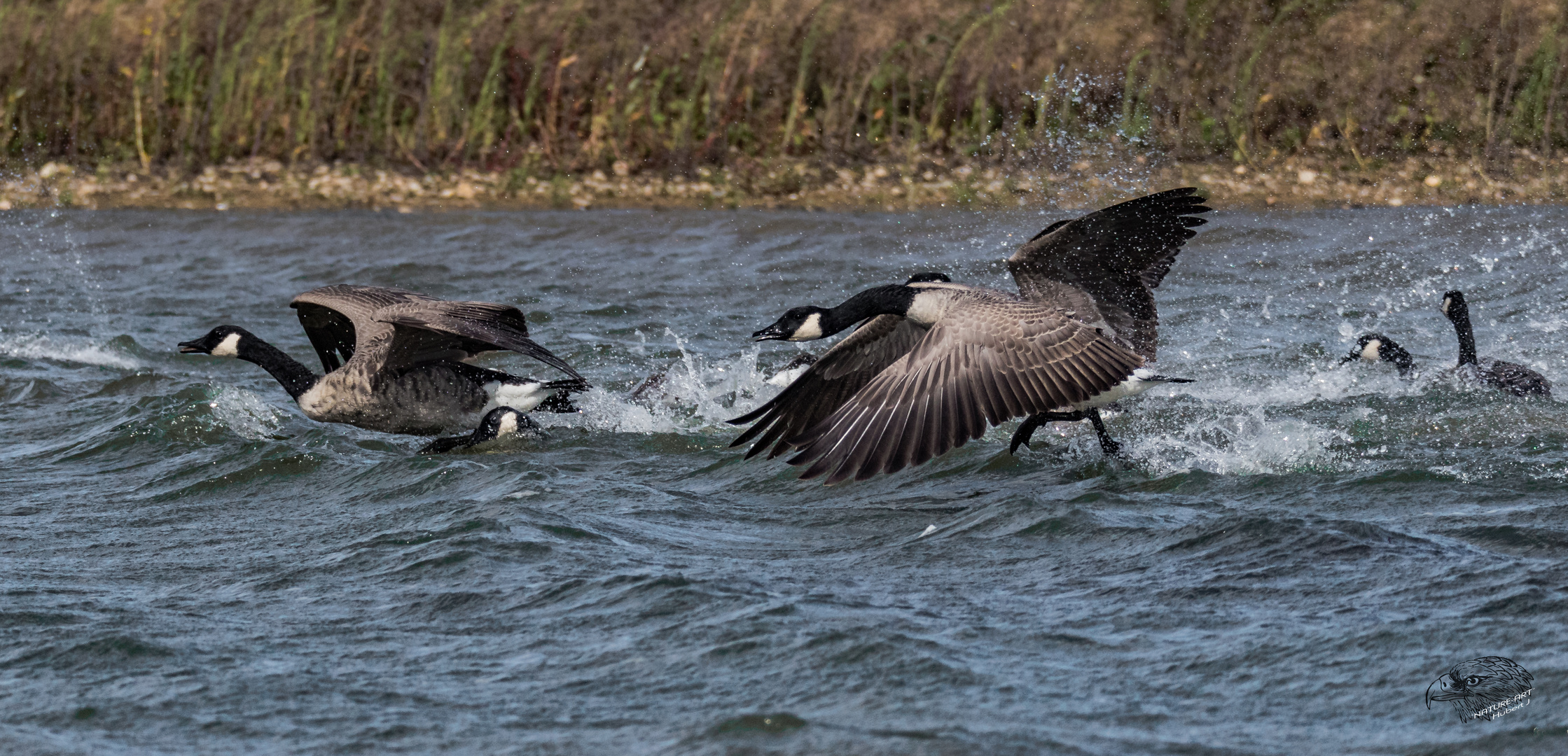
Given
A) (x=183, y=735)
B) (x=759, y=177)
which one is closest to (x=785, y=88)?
(x=759, y=177)

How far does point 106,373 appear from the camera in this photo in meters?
10.1

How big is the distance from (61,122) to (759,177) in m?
7.70

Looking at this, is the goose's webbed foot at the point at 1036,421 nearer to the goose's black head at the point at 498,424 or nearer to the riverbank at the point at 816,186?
the goose's black head at the point at 498,424

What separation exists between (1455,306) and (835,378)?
4.80 meters

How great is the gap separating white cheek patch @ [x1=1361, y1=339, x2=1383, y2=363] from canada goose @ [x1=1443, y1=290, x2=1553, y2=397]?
44 centimetres

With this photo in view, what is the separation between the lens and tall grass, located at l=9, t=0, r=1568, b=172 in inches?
616

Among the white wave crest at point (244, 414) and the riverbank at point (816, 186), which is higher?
the riverbank at point (816, 186)

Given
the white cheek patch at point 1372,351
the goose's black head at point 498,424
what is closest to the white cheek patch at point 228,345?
the goose's black head at point 498,424

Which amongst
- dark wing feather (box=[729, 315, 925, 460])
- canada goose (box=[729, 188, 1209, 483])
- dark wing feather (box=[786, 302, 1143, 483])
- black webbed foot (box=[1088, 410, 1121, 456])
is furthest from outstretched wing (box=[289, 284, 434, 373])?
black webbed foot (box=[1088, 410, 1121, 456])

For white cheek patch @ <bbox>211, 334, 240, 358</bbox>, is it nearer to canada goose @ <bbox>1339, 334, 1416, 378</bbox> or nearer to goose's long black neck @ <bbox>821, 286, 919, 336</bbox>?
goose's long black neck @ <bbox>821, 286, 919, 336</bbox>

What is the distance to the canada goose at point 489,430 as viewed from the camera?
7867 millimetres

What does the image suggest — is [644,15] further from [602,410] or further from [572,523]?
[572,523]

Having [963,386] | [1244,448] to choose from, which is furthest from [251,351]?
[1244,448]

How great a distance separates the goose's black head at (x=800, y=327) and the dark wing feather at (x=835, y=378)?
31 cm
